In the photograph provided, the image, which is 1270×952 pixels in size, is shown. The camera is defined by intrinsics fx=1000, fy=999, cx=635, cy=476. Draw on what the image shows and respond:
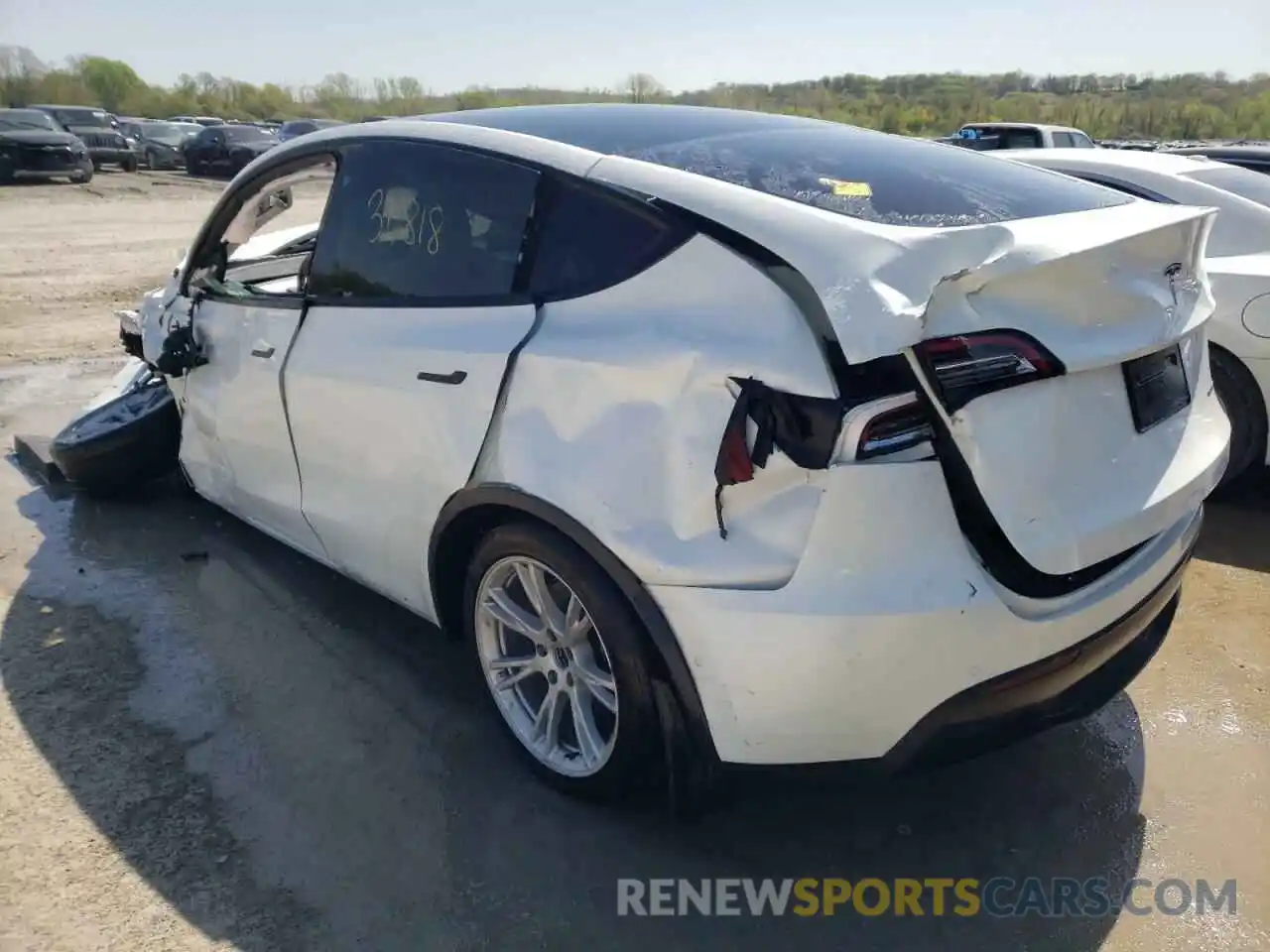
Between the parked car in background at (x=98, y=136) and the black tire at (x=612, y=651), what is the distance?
1107 inches

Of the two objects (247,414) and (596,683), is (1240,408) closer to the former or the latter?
(596,683)

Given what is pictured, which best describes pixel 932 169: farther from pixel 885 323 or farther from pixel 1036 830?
pixel 1036 830

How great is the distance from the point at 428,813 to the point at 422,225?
1.66 m

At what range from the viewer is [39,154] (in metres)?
21.5

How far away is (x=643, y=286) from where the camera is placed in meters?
2.30

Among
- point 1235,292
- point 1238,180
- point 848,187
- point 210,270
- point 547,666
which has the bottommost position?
point 547,666

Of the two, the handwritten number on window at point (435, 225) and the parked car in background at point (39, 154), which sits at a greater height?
the handwritten number on window at point (435, 225)

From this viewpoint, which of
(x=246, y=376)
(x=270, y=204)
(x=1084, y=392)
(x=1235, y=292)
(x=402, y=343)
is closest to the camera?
(x=1084, y=392)

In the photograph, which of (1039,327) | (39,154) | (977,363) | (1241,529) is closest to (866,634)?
(977,363)

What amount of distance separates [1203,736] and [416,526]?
7.85ft

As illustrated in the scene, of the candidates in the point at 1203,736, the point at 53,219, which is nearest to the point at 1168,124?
the point at 53,219

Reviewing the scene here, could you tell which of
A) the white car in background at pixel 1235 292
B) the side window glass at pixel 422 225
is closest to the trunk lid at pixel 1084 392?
the side window glass at pixel 422 225

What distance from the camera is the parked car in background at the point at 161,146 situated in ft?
93.6

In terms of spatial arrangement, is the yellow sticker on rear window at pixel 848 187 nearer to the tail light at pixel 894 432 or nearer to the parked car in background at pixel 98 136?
the tail light at pixel 894 432
